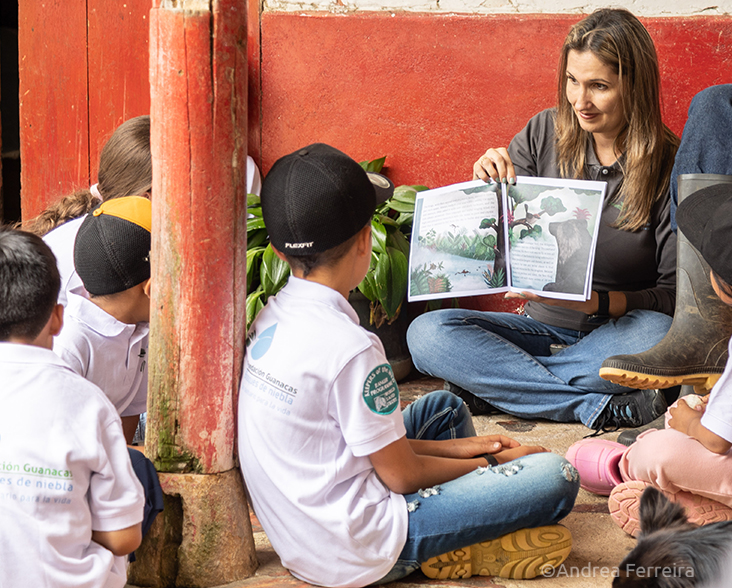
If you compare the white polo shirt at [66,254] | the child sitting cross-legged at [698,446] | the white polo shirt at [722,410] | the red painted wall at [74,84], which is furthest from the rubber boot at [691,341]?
the red painted wall at [74,84]

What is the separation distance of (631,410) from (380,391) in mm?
1577

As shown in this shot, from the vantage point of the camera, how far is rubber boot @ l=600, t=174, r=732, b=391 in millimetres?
2236

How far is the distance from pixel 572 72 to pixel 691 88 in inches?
42.9

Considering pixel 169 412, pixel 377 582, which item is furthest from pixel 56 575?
pixel 377 582

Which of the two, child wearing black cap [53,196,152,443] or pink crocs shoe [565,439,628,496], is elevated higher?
child wearing black cap [53,196,152,443]

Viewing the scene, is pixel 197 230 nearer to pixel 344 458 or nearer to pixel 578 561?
pixel 344 458

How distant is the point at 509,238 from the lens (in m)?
2.45

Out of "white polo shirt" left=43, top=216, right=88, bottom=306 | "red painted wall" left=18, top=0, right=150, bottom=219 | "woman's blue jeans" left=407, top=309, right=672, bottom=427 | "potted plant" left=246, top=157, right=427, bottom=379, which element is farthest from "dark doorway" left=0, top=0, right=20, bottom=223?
"woman's blue jeans" left=407, top=309, right=672, bottom=427

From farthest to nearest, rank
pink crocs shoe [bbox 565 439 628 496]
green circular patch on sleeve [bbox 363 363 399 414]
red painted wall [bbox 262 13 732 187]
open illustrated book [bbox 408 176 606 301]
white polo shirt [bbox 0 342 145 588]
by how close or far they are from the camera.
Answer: red painted wall [bbox 262 13 732 187], open illustrated book [bbox 408 176 606 301], pink crocs shoe [bbox 565 439 628 496], green circular patch on sleeve [bbox 363 363 399 414], white polo shirt [bbox 0 342 145 588]

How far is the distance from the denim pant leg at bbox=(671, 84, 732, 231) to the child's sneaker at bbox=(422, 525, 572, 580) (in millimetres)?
1302

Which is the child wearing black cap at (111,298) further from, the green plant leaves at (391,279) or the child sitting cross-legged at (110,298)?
the green plant leaves at (391,279)

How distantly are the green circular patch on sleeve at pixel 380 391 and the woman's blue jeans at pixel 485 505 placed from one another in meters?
0.25

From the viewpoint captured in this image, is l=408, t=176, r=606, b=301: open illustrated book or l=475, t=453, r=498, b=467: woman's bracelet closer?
l=475, t=453, r=498, b=467: woman's bracelet

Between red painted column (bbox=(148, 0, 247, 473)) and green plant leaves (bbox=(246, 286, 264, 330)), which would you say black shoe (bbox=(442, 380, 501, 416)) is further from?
red painted column (bbox=(148, 0, 247, 473))
